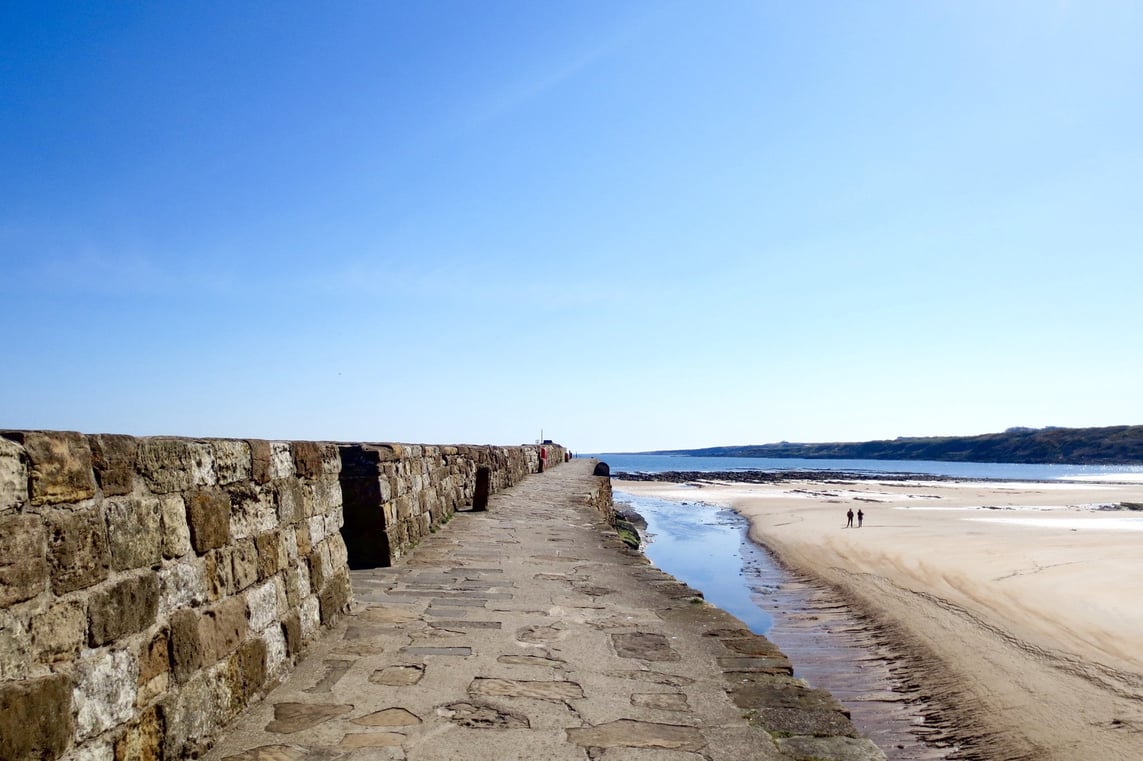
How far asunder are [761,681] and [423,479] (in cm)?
566

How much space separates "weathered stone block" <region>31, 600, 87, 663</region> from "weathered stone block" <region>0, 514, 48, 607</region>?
9 centimetres

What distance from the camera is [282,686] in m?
3.77

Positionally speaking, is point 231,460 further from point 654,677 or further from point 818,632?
point 818,632

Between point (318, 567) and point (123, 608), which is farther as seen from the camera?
point (318, 567)

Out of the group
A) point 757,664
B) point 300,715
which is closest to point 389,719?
point 300,715

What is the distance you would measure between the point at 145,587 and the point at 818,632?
36.9 ft

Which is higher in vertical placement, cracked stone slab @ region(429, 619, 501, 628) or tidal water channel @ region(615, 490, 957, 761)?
cracked stone slab @ region(429, 619, 501, 628)

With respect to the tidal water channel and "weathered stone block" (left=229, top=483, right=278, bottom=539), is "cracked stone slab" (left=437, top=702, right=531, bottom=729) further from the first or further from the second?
the tidal water channel

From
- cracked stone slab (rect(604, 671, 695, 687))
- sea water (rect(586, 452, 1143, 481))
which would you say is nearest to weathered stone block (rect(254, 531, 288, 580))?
cracked stone slab (rect(604, 671, 695, 687))

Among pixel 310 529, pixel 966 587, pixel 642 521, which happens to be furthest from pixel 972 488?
pixel 310 529

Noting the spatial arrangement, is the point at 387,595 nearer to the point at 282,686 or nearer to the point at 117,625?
the point at 282,686

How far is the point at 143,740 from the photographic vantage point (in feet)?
8.79

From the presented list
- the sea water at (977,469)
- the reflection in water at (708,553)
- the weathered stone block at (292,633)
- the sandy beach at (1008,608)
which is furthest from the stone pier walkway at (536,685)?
the sea water at (977,469)

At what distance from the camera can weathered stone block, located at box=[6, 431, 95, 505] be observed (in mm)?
2246
